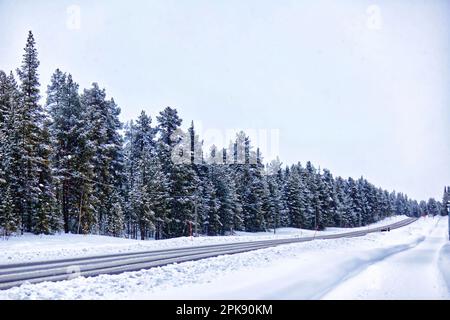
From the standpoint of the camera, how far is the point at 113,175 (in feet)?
136

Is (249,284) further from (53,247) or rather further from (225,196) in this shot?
(225,196)

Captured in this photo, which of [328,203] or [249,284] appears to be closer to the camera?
[249,284]

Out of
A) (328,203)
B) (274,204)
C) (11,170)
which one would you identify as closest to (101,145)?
(11,170)

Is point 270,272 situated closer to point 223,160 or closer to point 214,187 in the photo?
point 214,187

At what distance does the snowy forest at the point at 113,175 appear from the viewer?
2756 centimetres

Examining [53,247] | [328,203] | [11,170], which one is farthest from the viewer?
[328,203]

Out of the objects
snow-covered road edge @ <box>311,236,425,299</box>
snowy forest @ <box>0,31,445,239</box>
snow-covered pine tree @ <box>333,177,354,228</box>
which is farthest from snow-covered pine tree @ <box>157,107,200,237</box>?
snow-covered pine tree @ <box>333,177,354,228</box>

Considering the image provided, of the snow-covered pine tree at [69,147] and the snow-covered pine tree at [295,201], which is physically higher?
the snow-covered pine tree at [69,147]

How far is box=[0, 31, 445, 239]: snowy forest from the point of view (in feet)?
90.4

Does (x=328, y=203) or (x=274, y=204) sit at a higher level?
(x=274, y=204)

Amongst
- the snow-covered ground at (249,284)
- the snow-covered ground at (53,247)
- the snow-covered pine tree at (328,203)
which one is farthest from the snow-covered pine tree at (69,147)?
the snow-covered pine tree at (328,203)

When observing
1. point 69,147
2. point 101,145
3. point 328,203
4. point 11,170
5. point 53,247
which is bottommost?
point 53,247

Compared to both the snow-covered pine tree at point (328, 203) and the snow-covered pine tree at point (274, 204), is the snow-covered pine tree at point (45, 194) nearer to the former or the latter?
the snow-covered pine tree at point (274, 204)

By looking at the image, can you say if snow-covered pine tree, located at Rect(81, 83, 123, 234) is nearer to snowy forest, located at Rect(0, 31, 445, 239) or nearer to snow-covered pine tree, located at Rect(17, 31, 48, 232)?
snowy forest, located at Rect(0, 31, 445, 239)
